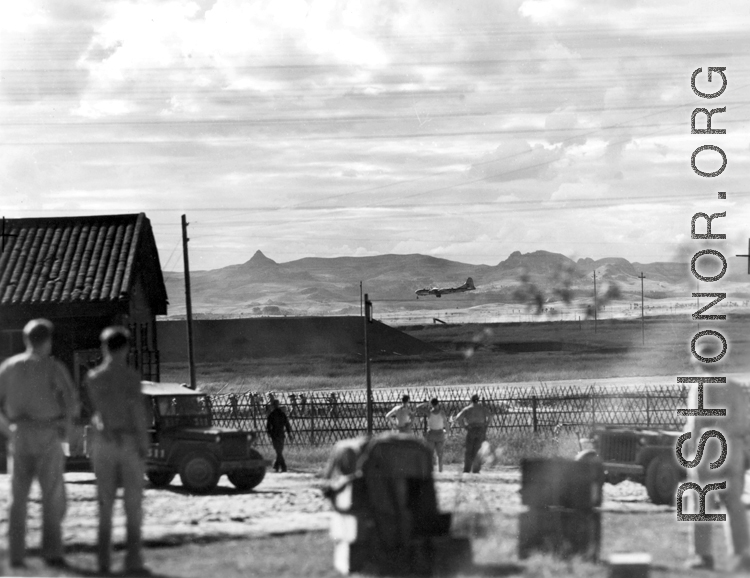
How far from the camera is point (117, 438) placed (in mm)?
9078

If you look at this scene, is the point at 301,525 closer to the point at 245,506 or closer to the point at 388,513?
the point at 245,506

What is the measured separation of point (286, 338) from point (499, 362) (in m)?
16.7

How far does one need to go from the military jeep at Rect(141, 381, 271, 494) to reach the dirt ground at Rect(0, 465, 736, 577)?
0.31 m

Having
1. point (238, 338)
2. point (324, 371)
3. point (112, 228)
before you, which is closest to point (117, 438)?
point (112, 228)

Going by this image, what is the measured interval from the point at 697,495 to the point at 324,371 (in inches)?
2503

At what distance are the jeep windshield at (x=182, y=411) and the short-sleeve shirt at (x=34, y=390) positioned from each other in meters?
9.96

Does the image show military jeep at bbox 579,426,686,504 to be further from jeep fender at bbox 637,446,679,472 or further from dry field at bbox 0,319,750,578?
dry field at bbox 0,319,750,578

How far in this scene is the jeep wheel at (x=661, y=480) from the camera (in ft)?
58.4

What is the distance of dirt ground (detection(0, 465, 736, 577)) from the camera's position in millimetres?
10141

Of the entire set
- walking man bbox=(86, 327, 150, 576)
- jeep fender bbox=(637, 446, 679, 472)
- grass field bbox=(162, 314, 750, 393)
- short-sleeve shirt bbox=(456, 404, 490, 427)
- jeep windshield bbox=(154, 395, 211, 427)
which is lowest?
grass field bbox=(162, 314, 750, 393)

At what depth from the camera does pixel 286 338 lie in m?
84.4

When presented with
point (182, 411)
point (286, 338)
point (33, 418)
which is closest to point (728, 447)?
point (33, 418)

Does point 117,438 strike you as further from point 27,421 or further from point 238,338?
point 238,338

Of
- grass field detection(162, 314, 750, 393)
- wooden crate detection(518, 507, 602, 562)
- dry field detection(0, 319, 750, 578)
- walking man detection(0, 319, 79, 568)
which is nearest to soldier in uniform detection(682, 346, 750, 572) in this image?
dry field detection(0, 319, 750, 578)
